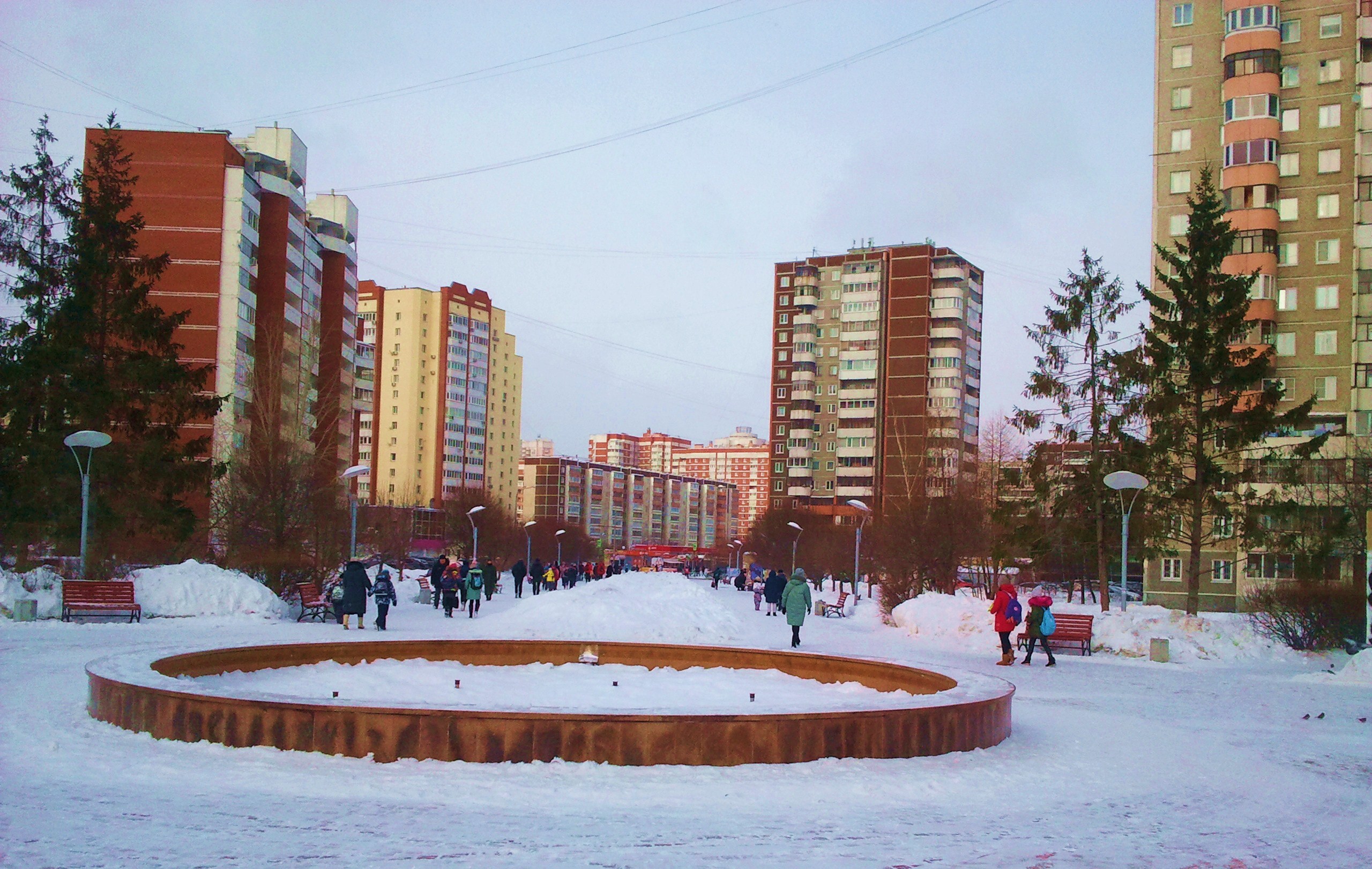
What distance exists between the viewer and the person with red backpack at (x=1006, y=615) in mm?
20219

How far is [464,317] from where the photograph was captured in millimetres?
135500

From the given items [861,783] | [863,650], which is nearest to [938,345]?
[863,650]

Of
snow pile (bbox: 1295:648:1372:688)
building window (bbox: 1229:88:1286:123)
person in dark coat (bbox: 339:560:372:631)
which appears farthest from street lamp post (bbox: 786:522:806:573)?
snow pile (bbox: 1295:648:1372:688)

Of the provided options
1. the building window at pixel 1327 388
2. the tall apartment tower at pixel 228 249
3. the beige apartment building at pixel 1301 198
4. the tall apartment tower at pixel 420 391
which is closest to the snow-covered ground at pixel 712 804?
the beige apartment building at pixel 1301 198

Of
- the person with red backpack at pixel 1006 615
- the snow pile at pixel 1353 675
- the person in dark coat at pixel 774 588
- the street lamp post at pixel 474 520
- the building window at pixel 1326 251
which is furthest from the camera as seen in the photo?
the street lamp post at pixel 474 520

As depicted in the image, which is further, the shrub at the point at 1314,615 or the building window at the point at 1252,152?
the building window at the point at 1252,152

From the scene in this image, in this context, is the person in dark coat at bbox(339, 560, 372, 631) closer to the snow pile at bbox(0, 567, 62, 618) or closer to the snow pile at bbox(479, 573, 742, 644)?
the snow pile at bbox(479, 573, 742, 644)

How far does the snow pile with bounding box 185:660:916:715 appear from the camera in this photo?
13430mm

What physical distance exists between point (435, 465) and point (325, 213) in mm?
48039

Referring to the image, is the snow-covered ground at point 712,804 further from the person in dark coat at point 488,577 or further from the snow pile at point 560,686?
the person in dark coat at point 488,577

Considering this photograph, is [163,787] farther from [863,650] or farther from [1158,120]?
[1158,120]

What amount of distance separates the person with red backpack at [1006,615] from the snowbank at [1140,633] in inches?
165

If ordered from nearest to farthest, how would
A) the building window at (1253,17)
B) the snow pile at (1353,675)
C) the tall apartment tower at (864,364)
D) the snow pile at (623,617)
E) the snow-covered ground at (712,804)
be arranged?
the snow-covered ground at (712,804) < the snow pile at (1353,675) < the snow pile at (623,617) < the building window at (1253,17) < the tall apartment tower at (864,364)

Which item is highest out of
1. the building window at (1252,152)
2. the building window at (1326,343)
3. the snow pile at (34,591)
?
the building window at (1252,152)
